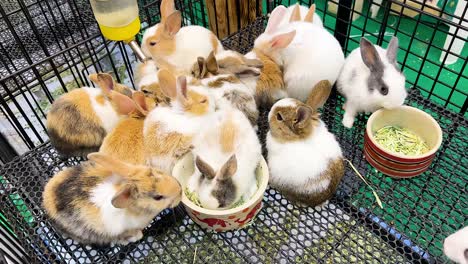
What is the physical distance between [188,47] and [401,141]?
2.96 ft

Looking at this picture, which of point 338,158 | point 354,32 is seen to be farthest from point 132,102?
point 354,32

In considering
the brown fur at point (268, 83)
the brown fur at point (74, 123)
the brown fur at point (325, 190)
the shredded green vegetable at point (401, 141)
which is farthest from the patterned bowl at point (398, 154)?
the brown fur at point (74, 123)

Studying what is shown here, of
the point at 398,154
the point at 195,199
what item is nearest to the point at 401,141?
the point at 398,154

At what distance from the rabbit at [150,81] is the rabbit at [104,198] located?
309 millimetres

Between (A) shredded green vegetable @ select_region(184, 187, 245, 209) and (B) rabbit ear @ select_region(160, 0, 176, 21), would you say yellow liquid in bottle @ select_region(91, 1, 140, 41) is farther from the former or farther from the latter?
(A) shredded green vegetable @ select_region(184, 187, 245, 209)

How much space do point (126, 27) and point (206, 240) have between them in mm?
771

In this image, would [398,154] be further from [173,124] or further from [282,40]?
[173,124]

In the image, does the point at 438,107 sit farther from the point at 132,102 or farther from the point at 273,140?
the point at 132,102

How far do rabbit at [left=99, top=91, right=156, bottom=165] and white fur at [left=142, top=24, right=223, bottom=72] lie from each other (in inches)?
13.8

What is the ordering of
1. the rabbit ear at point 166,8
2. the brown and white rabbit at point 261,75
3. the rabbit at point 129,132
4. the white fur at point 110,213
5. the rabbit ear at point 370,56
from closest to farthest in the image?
the white fur at point 110,213, the rabbit at point 129,132, the rabbit ear at point 370,56, the brown and white rabbit at point 261,75, the rabbit ear at point 166,8

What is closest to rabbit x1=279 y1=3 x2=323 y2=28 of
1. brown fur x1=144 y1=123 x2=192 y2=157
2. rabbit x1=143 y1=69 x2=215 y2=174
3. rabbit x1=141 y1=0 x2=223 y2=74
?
rabbit x1=141 y1=0 x2=223 y2=74

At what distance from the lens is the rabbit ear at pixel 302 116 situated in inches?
47.5

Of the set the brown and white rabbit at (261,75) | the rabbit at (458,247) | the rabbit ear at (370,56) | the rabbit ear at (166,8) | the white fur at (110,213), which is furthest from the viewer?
the rabbit ear at (166,8)

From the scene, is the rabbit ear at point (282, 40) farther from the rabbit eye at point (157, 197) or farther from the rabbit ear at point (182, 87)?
the rabbit eye at point (157, 197)
